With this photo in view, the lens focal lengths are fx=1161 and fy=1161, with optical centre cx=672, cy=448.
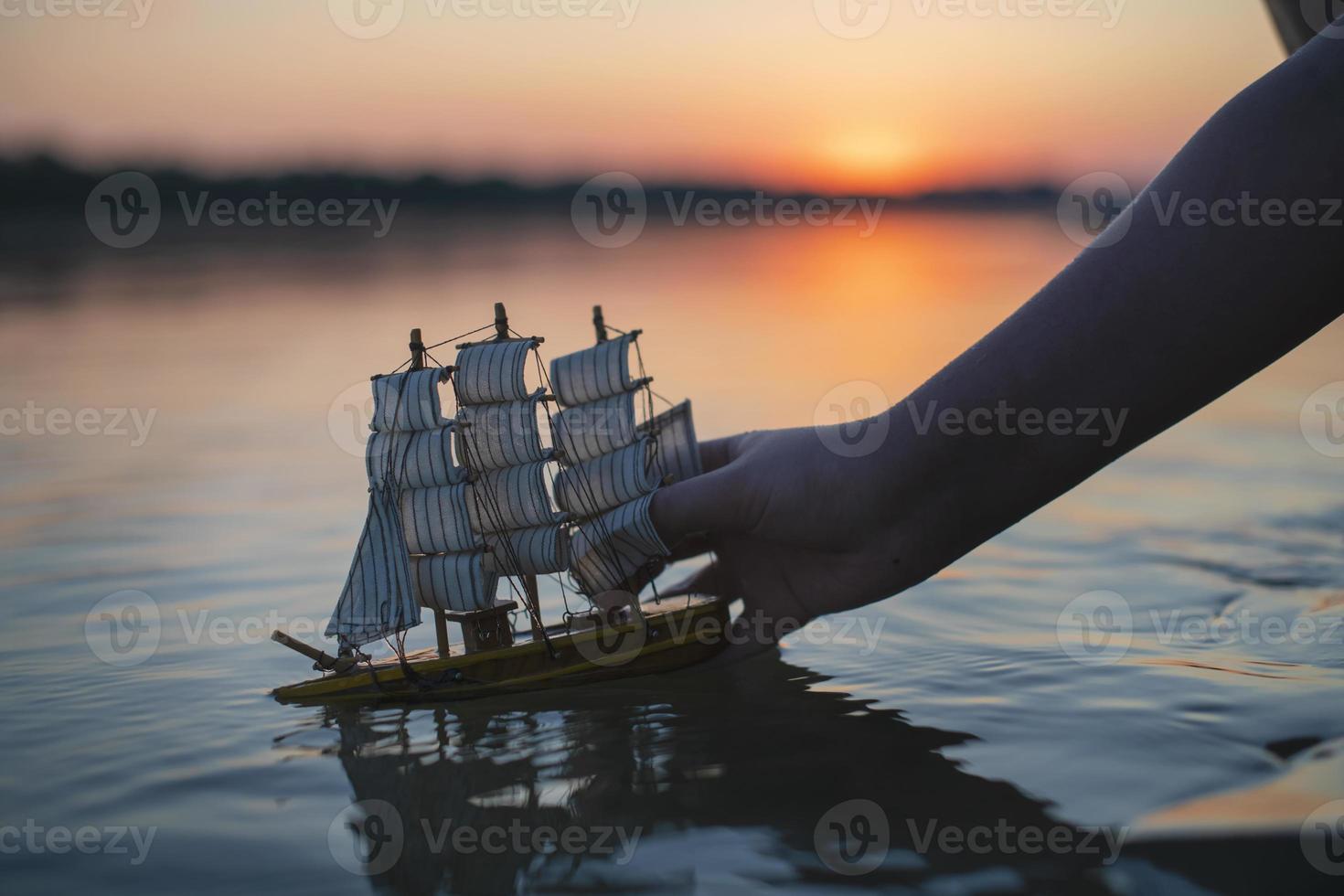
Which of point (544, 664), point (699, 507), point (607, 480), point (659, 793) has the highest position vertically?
point (607, 480)

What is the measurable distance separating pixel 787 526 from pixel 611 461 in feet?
6.69

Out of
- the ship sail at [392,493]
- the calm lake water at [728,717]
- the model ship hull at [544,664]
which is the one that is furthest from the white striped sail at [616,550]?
the ship sail at [392,493]

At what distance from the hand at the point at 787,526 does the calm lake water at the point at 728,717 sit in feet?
1.63

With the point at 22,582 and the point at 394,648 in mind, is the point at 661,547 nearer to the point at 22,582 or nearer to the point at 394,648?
the point at 394,648

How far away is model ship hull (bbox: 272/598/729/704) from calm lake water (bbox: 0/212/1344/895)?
0.13 meters

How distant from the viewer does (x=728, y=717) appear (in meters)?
4.70

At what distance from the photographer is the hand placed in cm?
345

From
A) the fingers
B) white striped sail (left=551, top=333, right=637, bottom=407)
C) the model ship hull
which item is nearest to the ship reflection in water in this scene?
the model ship hull

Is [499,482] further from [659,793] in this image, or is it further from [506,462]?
[659,793]

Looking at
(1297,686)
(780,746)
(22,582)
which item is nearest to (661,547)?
(780,746)

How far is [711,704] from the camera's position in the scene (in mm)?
4879

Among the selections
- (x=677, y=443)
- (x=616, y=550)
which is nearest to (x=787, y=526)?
(x=616, y=550)

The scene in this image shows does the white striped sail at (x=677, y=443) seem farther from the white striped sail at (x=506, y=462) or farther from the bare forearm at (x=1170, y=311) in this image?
the bare forearm at (x=1170, y=311)

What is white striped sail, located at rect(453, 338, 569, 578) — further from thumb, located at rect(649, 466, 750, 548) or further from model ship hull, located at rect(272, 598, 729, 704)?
thumb, located at rect(649, 466, 750, 548)
